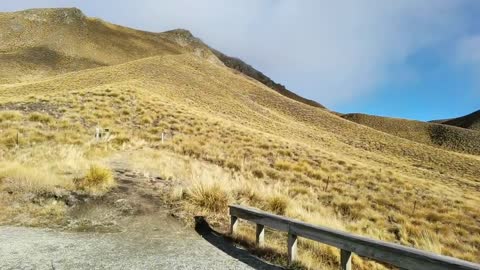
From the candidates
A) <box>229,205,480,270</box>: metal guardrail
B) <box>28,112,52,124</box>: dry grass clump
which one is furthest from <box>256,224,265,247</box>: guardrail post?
<box>28,112,52,124</box>: dry grass clump

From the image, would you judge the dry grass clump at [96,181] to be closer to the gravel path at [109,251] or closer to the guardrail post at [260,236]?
the gravel path at [109,251]

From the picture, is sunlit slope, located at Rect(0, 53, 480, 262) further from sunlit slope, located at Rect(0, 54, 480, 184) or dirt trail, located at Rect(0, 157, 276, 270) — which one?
dirt trail, located at Rect(0, 157, 276, 270)

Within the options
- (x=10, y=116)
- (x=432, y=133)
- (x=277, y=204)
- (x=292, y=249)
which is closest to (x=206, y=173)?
(x=277, y=204)

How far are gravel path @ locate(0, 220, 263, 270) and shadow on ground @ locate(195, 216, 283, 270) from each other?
108 millimetres

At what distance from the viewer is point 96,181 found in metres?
9.98

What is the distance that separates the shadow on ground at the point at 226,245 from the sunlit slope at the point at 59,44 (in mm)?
61047

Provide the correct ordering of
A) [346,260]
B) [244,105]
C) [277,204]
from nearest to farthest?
[346,260]
[277,204]
[244,105]

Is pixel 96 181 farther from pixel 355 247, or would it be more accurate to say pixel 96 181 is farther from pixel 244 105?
pixel 244 105

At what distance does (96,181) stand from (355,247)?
22.4 feet

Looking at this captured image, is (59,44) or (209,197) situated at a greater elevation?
(59,44)

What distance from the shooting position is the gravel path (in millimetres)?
5961

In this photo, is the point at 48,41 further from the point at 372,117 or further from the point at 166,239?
the point at 372,117

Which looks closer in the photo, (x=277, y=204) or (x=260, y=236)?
(x=260, y=236)

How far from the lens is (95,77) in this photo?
49.7 m
